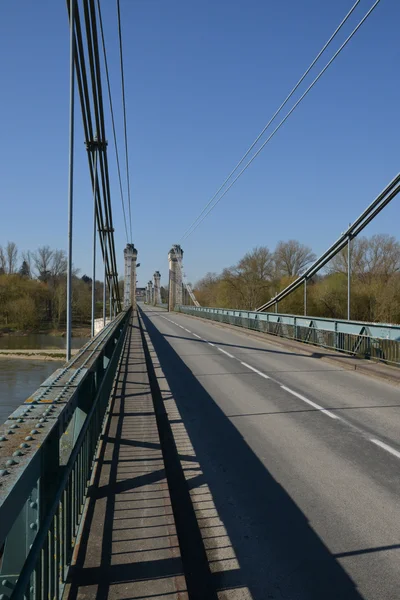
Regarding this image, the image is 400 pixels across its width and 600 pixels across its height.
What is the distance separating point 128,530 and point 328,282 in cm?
3323

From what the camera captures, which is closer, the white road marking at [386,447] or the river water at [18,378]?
the white road marking at [386,447]

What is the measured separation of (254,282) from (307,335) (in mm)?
25193

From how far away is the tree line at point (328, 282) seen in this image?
29.7 metres

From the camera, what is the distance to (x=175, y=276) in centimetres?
7506

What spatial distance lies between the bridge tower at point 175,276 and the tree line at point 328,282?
62.8ft

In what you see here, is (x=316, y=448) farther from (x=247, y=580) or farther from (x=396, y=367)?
(x=396, y=367)

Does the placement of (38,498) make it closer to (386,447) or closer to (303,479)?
(303,479)

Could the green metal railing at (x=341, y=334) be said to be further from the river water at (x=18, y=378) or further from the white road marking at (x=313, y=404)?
the river water at (x=18, y=378)

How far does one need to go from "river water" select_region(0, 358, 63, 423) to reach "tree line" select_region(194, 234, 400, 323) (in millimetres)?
17623

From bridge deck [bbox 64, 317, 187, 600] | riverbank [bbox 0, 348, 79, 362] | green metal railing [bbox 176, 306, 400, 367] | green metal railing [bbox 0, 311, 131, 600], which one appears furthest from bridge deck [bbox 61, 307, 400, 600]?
riverbank [bbox 0, 348, 79, 362]

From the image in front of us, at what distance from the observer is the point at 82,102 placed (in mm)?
11914

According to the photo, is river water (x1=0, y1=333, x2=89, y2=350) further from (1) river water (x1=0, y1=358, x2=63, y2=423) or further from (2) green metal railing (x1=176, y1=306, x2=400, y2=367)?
(2) green metal railing (x1=176, y1=306, x2=400, y2=367)

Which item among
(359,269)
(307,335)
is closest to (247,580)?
(307,335)

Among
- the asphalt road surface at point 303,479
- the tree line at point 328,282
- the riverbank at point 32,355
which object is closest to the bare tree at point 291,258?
the tree line at point 328,282
